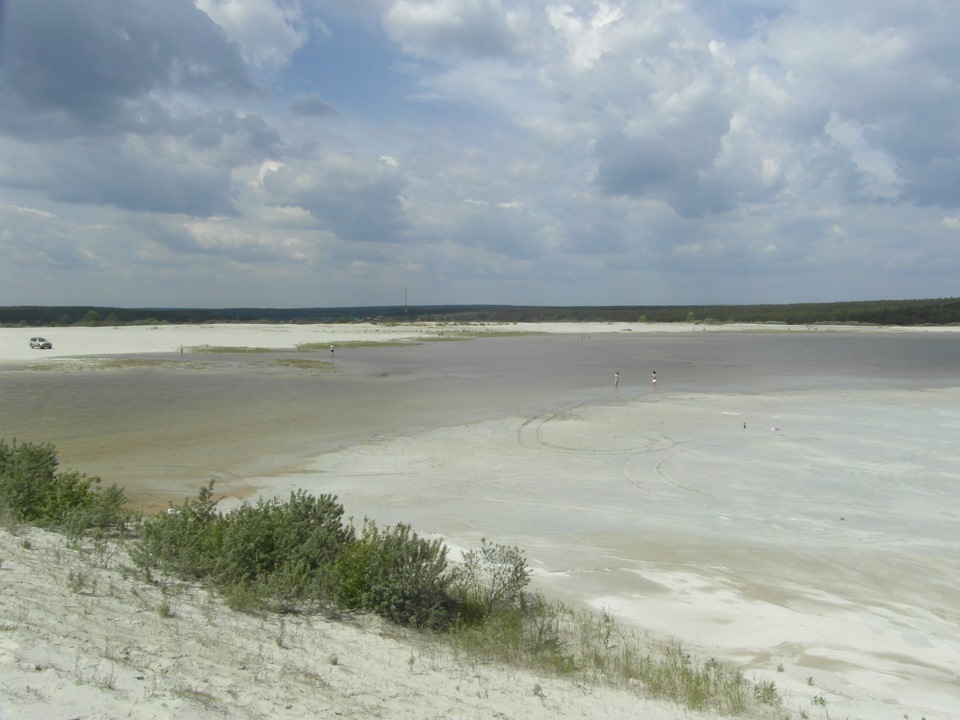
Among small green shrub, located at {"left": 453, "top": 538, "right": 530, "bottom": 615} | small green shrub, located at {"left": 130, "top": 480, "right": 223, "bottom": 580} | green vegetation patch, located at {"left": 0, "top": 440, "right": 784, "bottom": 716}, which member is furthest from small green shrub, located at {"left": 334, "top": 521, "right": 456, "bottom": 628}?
small green shrub, located at {"left": 130, "top": 480, "right": 223, "bottom": 580}

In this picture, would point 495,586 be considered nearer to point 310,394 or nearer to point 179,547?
point 179,547

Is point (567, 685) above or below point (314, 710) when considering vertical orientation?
below

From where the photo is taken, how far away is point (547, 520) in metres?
12.3

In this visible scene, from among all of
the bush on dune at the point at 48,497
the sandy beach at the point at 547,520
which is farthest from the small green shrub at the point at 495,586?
the bush on dune at the point at 48,497

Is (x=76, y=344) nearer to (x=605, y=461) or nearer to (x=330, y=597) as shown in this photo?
(x=605, y=461)

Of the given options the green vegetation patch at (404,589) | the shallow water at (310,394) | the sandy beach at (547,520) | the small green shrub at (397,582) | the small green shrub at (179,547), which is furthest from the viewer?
the shallow water at (310,394)

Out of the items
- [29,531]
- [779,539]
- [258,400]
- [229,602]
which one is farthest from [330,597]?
[258,400]

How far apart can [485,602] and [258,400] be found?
21.8 metres

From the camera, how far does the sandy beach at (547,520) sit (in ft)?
17.6

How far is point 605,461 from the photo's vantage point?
17.0 metres

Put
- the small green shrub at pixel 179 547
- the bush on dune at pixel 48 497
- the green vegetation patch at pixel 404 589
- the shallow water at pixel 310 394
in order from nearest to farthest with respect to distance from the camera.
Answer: the green vegetation patch at pixel 404 589
the small green shrub at pixel 179 547
the bush on dune at pixel 48 497
the shallow water at pixel 310 394

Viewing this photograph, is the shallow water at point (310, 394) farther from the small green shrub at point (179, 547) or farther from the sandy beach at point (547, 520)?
the small green shrub at point (179, 547)

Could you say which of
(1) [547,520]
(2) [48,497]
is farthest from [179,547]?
(1) [547,520]

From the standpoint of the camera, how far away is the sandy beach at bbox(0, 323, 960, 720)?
5359mm
